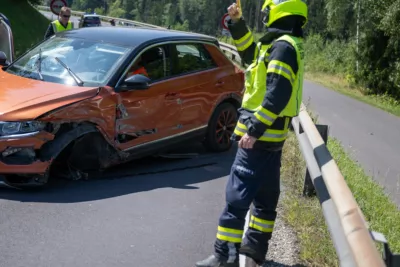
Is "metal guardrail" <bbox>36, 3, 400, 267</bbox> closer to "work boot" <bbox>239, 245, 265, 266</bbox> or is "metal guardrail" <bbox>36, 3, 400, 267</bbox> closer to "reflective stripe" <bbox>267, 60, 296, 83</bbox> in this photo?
"work boot" <bbox>239, 245, 265, 266</bbox>

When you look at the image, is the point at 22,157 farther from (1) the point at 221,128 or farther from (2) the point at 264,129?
(1) the point at 221,128

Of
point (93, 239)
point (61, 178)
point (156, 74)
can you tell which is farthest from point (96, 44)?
point (93, 239)

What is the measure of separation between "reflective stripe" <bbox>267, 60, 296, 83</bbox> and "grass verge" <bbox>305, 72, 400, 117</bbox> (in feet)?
55.8

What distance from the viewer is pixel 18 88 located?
662 centimetres

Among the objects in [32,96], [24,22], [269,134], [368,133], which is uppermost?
[269,134]

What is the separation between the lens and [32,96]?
634cm

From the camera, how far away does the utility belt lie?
4.36m

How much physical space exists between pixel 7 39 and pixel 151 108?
3612 mm

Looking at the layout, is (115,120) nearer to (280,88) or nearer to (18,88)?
(18,88)

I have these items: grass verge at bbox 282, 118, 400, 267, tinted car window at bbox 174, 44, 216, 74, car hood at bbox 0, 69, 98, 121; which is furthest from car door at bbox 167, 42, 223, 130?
car hood at bbox 0, 69, 98, 121

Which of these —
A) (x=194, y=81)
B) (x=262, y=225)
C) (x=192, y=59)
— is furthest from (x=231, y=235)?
(x=192, y=59)

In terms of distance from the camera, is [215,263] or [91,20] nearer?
[215,263]

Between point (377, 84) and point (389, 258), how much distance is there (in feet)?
90.7

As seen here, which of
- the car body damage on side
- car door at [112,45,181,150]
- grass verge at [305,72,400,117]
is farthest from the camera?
grass verge at [305,72,400,117]
